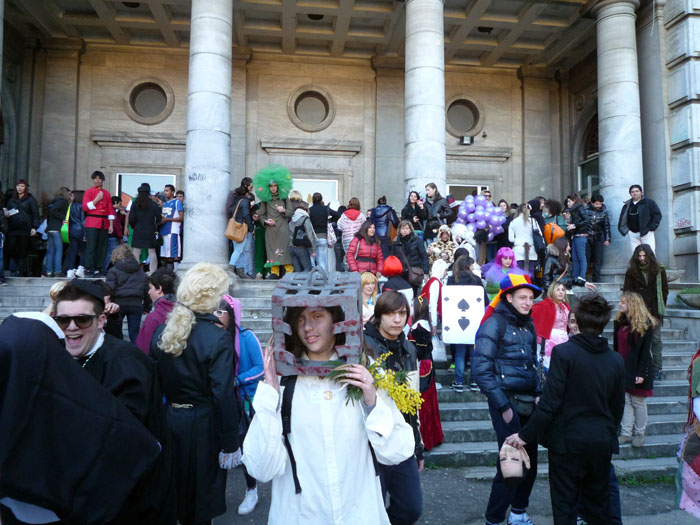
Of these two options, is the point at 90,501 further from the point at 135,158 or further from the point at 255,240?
the point at 135,158

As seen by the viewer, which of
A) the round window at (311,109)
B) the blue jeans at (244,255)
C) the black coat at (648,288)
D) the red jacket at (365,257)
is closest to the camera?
the black coat at (648,288)

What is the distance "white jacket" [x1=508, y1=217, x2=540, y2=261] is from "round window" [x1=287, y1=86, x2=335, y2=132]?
897 cm

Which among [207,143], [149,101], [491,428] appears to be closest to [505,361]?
[491,428]

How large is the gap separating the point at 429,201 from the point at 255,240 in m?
3.87

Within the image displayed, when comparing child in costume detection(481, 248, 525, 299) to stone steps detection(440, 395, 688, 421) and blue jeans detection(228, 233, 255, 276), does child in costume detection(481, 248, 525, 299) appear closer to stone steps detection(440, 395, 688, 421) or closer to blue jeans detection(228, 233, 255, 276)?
stone steps detection(440, 395, 688, 421)

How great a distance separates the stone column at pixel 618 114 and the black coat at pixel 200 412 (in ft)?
38.0

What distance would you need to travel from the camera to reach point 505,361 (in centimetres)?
408

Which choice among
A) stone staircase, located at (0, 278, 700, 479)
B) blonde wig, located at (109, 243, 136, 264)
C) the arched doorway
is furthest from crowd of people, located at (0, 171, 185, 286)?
the arched doorway

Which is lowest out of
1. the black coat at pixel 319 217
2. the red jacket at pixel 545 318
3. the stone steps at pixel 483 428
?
the stone steps at pixel 483 428

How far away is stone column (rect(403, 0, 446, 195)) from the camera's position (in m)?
11.9

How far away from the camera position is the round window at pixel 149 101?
1702 cm

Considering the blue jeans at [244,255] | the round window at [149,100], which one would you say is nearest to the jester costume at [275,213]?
the blue jeans at [244,255]

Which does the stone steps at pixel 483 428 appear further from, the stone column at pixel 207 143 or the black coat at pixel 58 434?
the stone column at pixel 207 143

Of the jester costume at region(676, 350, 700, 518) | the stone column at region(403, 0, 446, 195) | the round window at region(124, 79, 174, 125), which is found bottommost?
the jester costume at region(676, 350, 700, 518)
